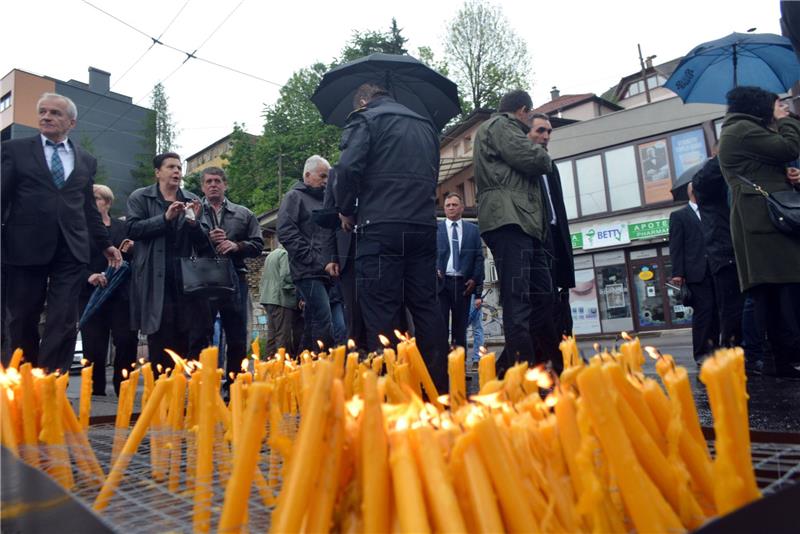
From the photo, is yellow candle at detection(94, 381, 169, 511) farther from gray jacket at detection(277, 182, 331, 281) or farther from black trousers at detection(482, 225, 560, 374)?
gray jacket at detection(277, 182, 331, 281)

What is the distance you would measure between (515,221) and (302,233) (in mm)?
2629

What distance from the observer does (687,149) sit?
71.4ft

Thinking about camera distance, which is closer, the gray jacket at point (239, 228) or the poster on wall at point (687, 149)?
the gray jacket at point (239, 228)

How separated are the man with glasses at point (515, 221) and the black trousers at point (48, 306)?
10.8 ft

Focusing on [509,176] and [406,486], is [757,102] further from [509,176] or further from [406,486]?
[406,486]

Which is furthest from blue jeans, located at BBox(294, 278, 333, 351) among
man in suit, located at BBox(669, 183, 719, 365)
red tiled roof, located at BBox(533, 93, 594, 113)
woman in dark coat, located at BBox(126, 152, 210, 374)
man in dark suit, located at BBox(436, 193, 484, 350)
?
red tiled roof, located at BBox(533, 93, 594, 113)

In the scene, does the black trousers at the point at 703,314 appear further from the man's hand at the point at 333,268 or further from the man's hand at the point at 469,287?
the man's hand at the point at 333,268

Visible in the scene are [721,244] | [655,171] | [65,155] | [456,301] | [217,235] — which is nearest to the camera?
[65,155]

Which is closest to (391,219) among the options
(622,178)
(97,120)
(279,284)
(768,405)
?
(768,405)

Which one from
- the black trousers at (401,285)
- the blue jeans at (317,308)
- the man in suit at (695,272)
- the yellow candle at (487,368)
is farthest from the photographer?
the man in suit at (695,272)

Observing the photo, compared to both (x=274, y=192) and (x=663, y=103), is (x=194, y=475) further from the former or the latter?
(x=274, y=192)

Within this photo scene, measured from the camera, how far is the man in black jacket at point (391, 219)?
3.88 m

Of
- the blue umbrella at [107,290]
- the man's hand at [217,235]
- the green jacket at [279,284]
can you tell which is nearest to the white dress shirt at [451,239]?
the green jacket at [279,284]

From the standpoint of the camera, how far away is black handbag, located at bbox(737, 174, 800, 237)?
417cm
